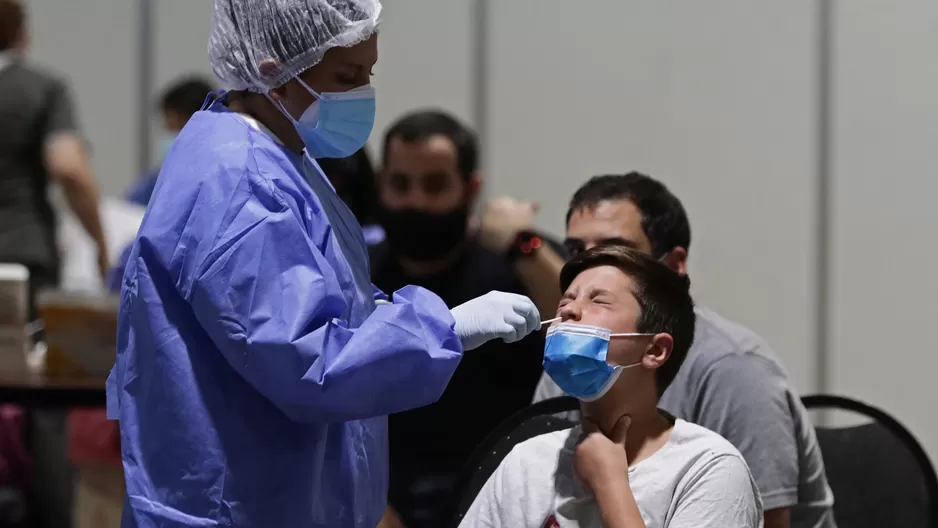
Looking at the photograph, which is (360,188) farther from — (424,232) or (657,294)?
(657,294)

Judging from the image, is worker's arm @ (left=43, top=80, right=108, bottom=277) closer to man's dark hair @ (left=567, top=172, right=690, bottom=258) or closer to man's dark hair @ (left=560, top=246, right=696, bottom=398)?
man's dark hair @ (left=567, top=172, right=690, bottom=258)

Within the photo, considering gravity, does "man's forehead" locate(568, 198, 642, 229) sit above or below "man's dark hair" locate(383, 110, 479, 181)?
below

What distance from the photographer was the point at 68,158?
3746 millimetres

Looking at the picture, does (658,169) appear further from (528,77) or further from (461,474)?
(461,474)

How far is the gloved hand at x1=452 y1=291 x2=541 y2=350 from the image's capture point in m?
1.63

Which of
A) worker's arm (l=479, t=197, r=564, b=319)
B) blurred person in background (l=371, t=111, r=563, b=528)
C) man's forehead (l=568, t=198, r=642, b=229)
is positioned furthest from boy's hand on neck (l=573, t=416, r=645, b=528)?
blurred person in background (l=371, t=111, r=563, b=528)

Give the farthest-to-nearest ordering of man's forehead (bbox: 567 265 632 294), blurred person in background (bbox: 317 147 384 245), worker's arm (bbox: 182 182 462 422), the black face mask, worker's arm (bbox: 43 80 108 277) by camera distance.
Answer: worker's arm (bbox: 43 80 108 277) < blurred person in background (bbox: 317 147 384 245) < the black face mask < man's forehead (bbox: 567 265 632 294) < worker's arm (bbox: 182 182 462 422)

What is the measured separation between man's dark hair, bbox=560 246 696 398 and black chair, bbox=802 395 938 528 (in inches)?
19.9

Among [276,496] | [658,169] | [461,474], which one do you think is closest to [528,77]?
[658,169]

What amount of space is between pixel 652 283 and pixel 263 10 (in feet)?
2.18

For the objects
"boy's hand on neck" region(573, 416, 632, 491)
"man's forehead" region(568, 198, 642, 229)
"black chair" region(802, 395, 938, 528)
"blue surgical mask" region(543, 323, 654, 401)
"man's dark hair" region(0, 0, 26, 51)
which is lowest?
"black chair" region(802, 395, 938, 528)

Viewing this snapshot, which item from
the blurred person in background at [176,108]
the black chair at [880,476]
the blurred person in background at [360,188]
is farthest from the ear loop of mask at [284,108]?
the blurred person in background at [176,108]

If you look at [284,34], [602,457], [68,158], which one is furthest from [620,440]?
[68,158]

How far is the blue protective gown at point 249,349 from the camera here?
1.48 metres
